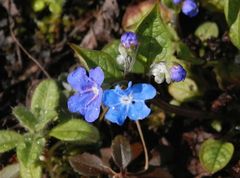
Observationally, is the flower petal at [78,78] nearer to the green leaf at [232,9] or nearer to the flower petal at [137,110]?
the flower petal at [137,110]

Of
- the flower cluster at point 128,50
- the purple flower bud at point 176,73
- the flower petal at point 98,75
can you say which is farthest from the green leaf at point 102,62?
the purple flower bud at point 176,73

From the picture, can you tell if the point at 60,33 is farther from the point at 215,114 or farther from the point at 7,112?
the point at 215,114

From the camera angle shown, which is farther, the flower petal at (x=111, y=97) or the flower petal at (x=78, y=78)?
the flower petal at (x=78, y=78)

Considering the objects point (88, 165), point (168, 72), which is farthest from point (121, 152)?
point (168, 72)

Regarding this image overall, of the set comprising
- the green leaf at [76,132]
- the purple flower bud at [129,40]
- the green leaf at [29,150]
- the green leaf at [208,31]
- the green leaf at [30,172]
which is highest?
the purple flower bud at [129,40]

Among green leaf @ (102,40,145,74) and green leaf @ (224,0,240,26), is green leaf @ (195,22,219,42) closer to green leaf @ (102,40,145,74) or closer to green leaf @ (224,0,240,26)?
green leaf @ (224,0,240,26)

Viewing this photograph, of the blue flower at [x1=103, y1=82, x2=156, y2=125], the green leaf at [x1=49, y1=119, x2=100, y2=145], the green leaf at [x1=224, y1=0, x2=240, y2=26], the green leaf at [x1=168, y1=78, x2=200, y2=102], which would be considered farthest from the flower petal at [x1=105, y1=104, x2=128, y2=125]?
the green leaf at [x1=168, y1=78, x2=200, y2=102]

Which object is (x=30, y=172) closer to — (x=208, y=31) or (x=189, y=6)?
(x=189, y=6)
